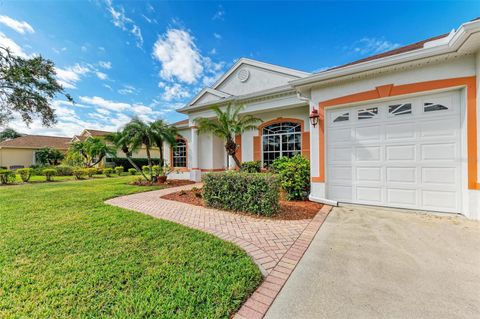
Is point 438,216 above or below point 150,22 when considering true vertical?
below

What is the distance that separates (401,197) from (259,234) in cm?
429

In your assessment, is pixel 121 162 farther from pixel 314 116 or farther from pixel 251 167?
pixel 314 116

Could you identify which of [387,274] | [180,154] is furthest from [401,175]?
[180,154]

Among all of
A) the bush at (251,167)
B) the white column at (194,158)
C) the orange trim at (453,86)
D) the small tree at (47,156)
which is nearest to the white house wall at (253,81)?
the white column at (194,158)

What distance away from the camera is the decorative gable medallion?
11132 millimetres

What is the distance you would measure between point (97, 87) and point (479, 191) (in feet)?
60.7

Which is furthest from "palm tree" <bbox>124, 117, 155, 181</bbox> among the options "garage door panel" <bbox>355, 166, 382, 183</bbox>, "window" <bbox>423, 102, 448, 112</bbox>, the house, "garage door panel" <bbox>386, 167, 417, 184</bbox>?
"window" <bbox>423, 102, 448, 112</bbox>

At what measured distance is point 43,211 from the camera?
531 centimetres

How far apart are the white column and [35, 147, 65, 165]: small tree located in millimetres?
24258

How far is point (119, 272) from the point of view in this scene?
8.09ft

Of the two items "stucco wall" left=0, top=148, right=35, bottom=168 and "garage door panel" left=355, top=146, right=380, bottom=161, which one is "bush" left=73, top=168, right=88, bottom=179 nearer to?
"stucco wall" left=0, top=148, right=35, bottom=168

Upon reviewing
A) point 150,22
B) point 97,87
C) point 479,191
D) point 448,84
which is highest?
point 150,22

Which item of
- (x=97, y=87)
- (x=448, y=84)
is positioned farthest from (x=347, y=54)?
(x=97, y=87)

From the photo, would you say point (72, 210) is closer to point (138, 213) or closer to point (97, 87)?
point (138, 213)
